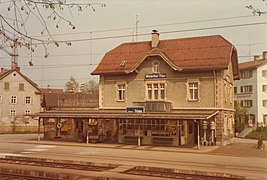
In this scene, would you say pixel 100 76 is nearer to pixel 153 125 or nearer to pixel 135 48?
pixel 135 48

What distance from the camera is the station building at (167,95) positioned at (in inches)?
1105

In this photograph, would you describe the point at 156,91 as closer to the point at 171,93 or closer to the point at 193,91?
the point at 171,93

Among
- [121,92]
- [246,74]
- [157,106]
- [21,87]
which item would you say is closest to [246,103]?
[246,74]

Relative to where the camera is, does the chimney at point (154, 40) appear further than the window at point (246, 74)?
No

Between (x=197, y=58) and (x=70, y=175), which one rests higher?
(x=197, y=58)

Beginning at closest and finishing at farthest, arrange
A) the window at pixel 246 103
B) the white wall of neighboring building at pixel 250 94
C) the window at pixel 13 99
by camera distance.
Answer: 1. the white wall of neighboring building at pixel 250 94
2. the window at pixel 246 103
3. the window at pixel 13 99

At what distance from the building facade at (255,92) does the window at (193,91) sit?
54.8ft

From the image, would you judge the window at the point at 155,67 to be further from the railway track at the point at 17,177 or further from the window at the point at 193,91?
the railway track at the point at 17,177

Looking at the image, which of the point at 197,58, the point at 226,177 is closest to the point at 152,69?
the point at 197,58

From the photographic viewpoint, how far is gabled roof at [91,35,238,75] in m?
28.8

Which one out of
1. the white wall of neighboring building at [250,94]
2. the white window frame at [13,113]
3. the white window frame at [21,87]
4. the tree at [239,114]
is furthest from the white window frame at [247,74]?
the white window frame at [13,113]

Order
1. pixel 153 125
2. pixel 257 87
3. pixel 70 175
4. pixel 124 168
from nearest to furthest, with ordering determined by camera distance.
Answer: pixel 70 175
pixel 124 168
pixel 153 125
pixel 257 87

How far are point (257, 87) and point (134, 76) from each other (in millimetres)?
19962

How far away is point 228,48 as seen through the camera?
96.2ft
